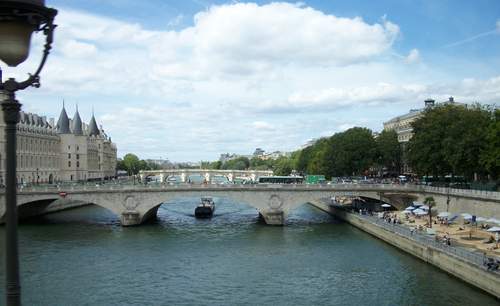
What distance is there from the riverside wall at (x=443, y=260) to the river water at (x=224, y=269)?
607 millimetres

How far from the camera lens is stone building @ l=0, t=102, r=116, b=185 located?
365ft

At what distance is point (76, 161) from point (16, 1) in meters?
142

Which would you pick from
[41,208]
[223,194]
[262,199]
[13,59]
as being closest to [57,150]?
[41,208]

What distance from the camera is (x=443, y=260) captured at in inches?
1634

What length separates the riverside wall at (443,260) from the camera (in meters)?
34.2

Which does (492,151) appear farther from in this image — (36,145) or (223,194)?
(36,145)

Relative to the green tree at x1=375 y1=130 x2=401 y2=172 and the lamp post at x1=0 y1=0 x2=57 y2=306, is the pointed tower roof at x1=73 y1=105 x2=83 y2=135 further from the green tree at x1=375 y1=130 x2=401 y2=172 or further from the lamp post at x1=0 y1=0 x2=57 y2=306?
the lamp post at x1=0 y1=0 x2=57 y2=306

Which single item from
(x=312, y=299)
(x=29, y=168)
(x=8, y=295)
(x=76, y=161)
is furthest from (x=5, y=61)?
(x=76, y=161)

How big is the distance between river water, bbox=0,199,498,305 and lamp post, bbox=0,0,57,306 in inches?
1142

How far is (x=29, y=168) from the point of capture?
372ft

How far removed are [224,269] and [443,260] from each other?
16.3 m

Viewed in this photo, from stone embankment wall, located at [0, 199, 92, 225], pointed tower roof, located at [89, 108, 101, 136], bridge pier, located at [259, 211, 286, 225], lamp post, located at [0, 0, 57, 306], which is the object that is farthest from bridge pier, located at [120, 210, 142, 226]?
pointed tower roof, located at [89, 108, 101, 136]

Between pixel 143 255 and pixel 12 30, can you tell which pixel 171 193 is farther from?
pixel 12 30

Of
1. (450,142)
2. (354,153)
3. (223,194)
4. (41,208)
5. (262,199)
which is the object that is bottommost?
(41,208)
